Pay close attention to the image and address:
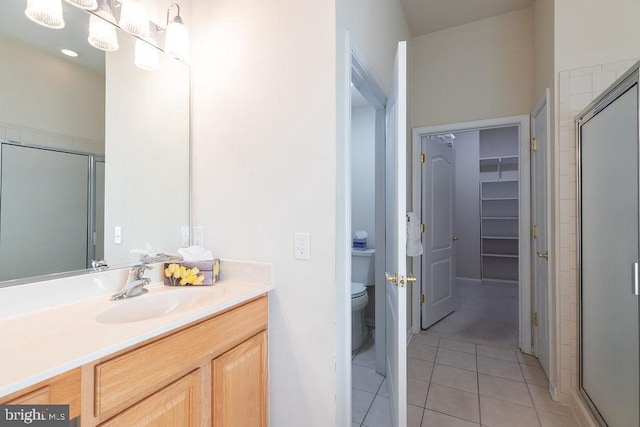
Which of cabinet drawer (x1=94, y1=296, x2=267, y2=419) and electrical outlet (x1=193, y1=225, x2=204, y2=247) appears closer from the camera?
cabinet drawer (x1=94, y1=296, x2=267, y2=419)

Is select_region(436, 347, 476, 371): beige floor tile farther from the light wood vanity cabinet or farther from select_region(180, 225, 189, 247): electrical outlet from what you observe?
select_region(180, 225, 189, 247): electrical outlet

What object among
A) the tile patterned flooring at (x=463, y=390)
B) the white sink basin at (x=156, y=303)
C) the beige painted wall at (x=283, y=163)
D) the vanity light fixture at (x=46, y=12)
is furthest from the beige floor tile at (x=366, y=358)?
the vanity light fixture at (x=46, y=12)

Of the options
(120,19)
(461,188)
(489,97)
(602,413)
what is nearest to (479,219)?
(461,188)

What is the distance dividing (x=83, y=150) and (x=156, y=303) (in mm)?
733

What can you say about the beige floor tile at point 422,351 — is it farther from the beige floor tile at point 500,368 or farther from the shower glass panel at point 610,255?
the shower glass panel at point 610,255

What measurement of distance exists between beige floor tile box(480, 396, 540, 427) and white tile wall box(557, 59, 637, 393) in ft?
1.06

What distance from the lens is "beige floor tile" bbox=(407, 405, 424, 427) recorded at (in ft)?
5.56

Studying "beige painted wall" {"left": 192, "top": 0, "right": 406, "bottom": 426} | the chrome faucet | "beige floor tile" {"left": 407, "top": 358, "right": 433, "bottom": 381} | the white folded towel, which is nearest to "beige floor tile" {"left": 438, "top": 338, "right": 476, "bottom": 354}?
"beige floor tile" {"left": 407, "top": 358, "right": 433, "bottom": 381}

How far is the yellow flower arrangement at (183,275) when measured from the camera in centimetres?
136

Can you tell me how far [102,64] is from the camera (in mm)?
1301

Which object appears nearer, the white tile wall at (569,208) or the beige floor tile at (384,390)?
the white tile wall at (569,208)

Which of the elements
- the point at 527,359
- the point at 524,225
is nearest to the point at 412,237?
the point at 524,225

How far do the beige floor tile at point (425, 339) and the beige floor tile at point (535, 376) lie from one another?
2.27 feet

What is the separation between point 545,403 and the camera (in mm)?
1872
